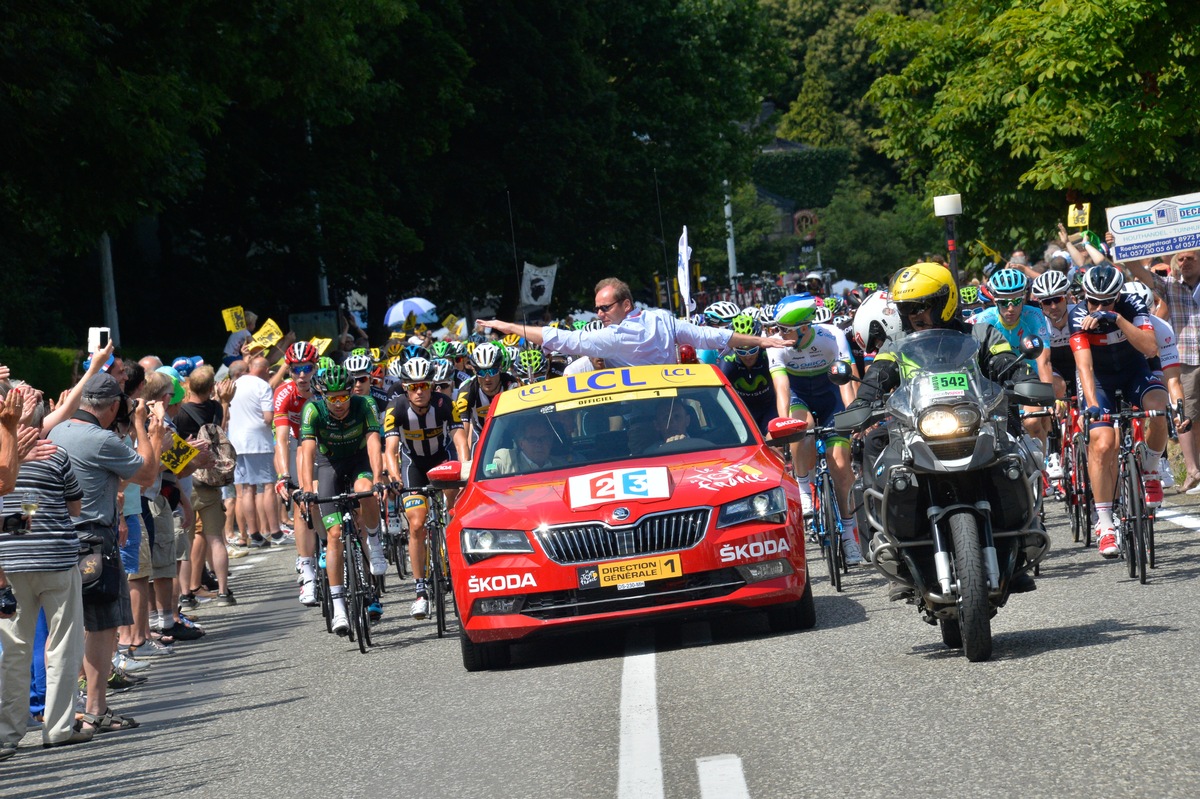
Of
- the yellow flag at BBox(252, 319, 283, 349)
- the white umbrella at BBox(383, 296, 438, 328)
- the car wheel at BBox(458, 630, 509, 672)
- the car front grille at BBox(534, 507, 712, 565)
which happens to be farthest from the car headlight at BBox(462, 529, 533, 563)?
the white umbrella at BBox(383, 296, 438, 328)

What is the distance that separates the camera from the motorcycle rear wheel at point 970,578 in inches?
346

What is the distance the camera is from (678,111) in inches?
2124

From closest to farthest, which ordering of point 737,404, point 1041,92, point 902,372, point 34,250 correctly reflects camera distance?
1. point 902,372
2. point 737,404
3. point 34,250
4. point 1041,92

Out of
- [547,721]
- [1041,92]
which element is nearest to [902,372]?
[547,721]

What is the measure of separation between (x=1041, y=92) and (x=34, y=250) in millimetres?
16029

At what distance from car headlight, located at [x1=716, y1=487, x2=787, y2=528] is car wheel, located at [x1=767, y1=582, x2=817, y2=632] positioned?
0.49 m

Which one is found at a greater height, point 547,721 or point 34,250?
point 34,250

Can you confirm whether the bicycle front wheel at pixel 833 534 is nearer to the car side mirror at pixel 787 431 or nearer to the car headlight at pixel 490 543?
the car side mirror at pixel 787 431

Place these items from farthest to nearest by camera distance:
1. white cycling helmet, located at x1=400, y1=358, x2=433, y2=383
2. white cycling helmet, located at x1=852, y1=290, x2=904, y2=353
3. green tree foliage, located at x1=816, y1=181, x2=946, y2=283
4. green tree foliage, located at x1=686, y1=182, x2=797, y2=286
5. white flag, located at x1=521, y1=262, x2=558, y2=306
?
green tree foliage, located at x1=816, y1=181, x2=946, y2=283 → green tree foliage, located at x1=686, y1=182, x2=797, y2=286 → white flag, located at x1=521, y1=262, x2=558, y2=306 → white cycling helmet, located at x1=400, y1=358, x2=433, y2=383 → white cycling helmet, located at x1=852, y1=290, x2=904, y2=353

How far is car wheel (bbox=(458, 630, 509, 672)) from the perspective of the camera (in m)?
11.0

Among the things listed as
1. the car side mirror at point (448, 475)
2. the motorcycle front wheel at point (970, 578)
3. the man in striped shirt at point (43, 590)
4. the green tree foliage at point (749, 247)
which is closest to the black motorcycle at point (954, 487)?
the motorcycle front wheel at point (970, 578)

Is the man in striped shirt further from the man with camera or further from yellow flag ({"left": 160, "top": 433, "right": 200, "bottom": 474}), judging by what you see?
yellow flag ({"left": 160, "top": 433, "right": 200, "bottom": 474})

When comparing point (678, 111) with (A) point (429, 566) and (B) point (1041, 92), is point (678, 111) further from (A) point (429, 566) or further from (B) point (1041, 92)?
(A) point (429, 566)

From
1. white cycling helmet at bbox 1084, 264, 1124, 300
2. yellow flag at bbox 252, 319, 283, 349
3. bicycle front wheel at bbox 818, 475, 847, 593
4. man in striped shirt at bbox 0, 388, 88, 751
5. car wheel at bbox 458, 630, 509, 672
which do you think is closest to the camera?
man in striped shirt at bbox 0, 388, 88, 751
